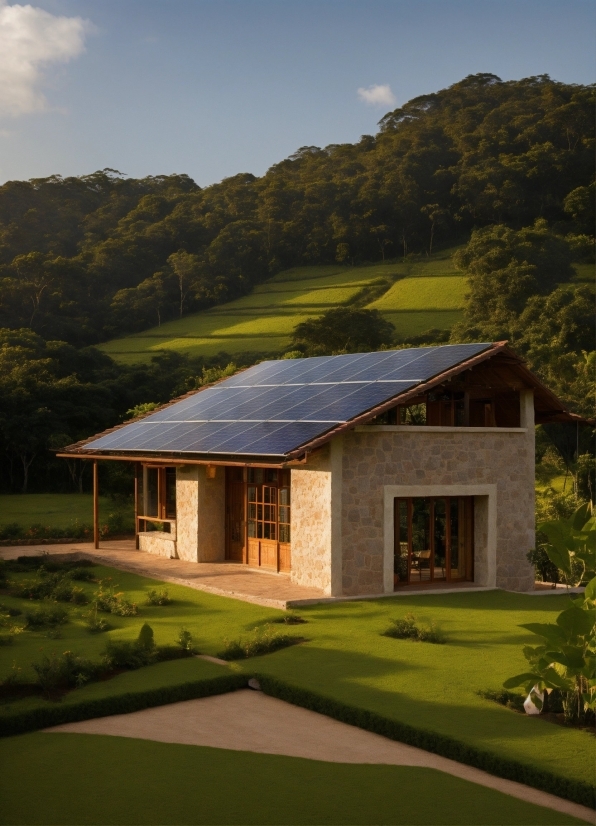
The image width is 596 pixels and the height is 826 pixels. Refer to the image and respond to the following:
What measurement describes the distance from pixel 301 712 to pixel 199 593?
7825mm

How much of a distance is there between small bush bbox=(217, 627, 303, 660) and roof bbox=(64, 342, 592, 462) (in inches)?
156

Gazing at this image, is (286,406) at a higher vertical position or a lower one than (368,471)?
higher

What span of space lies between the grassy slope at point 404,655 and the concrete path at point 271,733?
1.14 ft

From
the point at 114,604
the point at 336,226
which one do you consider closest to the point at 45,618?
the point at 114,604

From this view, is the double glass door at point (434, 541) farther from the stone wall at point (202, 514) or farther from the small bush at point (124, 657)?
the small bush at point (124, 657)

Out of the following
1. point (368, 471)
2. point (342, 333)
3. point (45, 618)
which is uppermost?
point (342, 333)

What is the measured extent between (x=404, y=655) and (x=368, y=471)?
544 cm

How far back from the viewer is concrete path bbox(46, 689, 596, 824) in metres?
9.95

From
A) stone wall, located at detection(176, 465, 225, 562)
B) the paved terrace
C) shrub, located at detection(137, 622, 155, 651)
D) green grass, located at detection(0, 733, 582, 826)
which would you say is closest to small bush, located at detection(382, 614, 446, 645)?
the paved terrace

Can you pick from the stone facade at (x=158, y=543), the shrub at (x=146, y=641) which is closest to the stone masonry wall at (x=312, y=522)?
the stone facade at (x=158, y=543)

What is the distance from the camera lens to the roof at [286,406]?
743 inches

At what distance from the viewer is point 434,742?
33.9 feet

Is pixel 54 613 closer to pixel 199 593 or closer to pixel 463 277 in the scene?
pixel 199 593

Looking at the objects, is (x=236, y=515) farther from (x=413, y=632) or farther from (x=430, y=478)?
(x=413, y=632)
